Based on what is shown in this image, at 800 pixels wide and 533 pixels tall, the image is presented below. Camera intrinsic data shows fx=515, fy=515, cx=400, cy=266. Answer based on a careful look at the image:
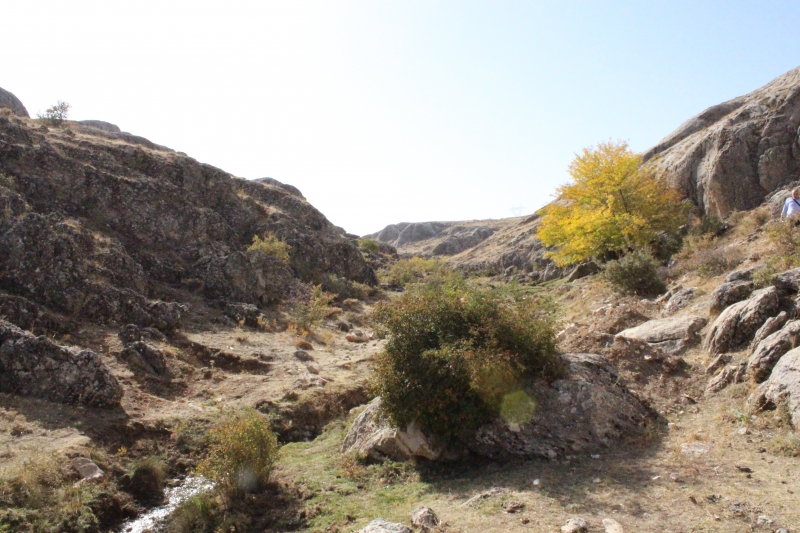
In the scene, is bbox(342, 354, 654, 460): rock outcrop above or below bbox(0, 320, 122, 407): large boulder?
below

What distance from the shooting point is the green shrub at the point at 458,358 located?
817 cm

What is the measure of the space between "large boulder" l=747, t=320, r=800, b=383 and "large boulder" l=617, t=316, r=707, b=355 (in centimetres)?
222

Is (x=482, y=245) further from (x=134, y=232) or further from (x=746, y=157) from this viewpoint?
(x=134, y=232)

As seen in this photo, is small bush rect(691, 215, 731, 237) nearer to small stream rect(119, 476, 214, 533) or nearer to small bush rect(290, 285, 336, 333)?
small bush rect(290, 285, 336, 333)

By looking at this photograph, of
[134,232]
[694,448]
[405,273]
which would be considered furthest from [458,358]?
[405,273]

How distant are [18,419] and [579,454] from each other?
31.9ft

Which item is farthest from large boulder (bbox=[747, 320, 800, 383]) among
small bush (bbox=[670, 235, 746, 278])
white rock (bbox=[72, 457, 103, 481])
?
white rock (bbox=[72, 457, 103, 481])

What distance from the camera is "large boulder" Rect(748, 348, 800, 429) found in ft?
22.2

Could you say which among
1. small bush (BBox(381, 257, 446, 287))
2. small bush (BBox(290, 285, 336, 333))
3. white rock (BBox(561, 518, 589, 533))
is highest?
small bush (BBox(381, 257, 446, 287))

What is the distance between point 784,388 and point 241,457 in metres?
7.94

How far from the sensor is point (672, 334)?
10875 millimetres

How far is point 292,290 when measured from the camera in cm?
2552

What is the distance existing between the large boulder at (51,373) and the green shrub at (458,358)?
585 centimetres

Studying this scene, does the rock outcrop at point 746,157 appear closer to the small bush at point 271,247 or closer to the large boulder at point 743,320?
the large boulder at point 743,320
